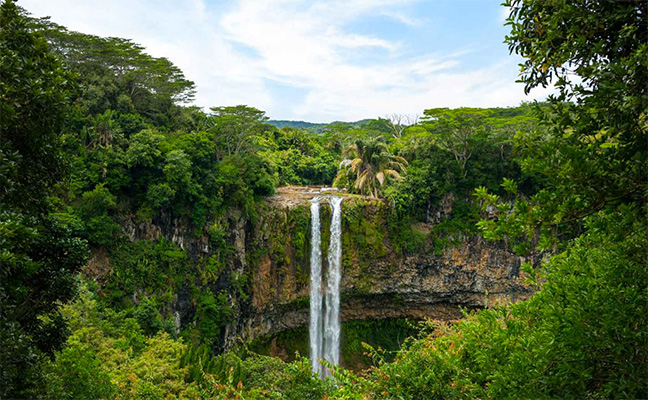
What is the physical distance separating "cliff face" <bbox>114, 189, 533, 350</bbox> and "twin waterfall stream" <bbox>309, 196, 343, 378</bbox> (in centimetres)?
32

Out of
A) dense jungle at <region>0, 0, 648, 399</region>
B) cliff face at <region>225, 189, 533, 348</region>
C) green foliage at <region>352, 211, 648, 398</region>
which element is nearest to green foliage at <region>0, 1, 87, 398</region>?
dense jungle at <region>0, 0, 648, 399</region>

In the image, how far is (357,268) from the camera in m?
20.8

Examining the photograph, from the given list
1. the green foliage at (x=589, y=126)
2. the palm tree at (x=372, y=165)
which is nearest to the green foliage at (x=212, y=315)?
the palm tree at (x=372, y=165)

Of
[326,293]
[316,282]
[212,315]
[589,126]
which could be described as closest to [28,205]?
[589,126]

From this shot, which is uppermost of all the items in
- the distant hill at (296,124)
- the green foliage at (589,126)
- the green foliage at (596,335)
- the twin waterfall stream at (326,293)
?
the distant hill at (296,124)

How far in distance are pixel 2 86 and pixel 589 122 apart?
541 cm

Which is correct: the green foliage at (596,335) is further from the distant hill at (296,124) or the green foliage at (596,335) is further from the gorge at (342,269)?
the distant hill at (296,124)

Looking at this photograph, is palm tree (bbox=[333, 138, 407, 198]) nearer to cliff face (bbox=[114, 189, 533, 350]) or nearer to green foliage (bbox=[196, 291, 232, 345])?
cliff face (bbox=[114, 189, 533, 350])

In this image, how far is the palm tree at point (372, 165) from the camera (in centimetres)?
2156

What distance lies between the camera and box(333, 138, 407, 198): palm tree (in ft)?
70.7

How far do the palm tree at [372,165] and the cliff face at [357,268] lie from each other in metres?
1.36

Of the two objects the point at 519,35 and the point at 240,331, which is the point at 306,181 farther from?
the point at 519,35

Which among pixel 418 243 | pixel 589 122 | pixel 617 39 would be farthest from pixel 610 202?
pixel 418 243

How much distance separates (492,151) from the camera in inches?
853
